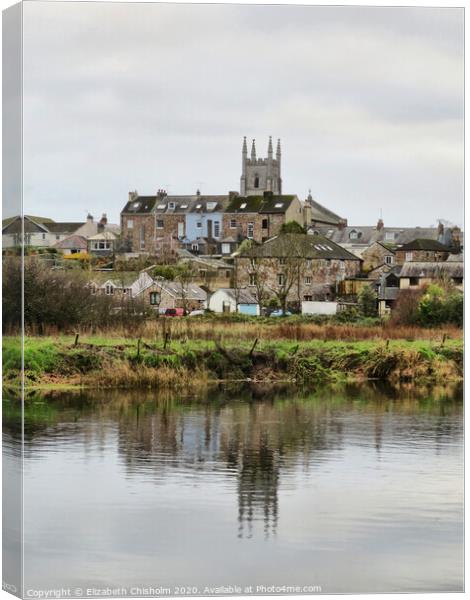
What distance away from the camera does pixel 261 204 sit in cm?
1248

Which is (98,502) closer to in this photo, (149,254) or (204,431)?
(204,431)

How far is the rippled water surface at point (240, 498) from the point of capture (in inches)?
376

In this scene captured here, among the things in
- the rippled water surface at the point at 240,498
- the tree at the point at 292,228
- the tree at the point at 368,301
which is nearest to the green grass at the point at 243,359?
the rippled water surface at the point at 240,498

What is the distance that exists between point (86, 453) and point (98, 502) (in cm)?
96

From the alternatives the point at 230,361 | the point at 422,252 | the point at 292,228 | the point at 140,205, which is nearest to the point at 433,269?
the point at 422,252

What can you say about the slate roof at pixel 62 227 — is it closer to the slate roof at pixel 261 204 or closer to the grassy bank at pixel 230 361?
the grassy bank at pixel 230 361

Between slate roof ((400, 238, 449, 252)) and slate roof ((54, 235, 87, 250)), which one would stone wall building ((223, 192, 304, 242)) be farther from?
slate roof ((54, 235, 87, 250))

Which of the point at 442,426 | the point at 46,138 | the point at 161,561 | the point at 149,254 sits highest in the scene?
the point at 46,138

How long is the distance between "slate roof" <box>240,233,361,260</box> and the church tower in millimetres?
1145

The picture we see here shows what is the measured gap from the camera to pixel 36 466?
1016 centimetres

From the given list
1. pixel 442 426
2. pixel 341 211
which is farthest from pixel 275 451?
pixel 341 211

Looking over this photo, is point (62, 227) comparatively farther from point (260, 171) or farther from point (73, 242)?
point (260, 171)

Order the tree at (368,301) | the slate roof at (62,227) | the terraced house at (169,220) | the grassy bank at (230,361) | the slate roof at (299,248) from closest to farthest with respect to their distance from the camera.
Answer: the slate roof at (62,227) → the terraced house at (169,220) → the grassy bank at (230,361) → the tree at (368,301) → the slate roof at (299,248)

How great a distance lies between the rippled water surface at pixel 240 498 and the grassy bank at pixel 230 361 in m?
0.36
